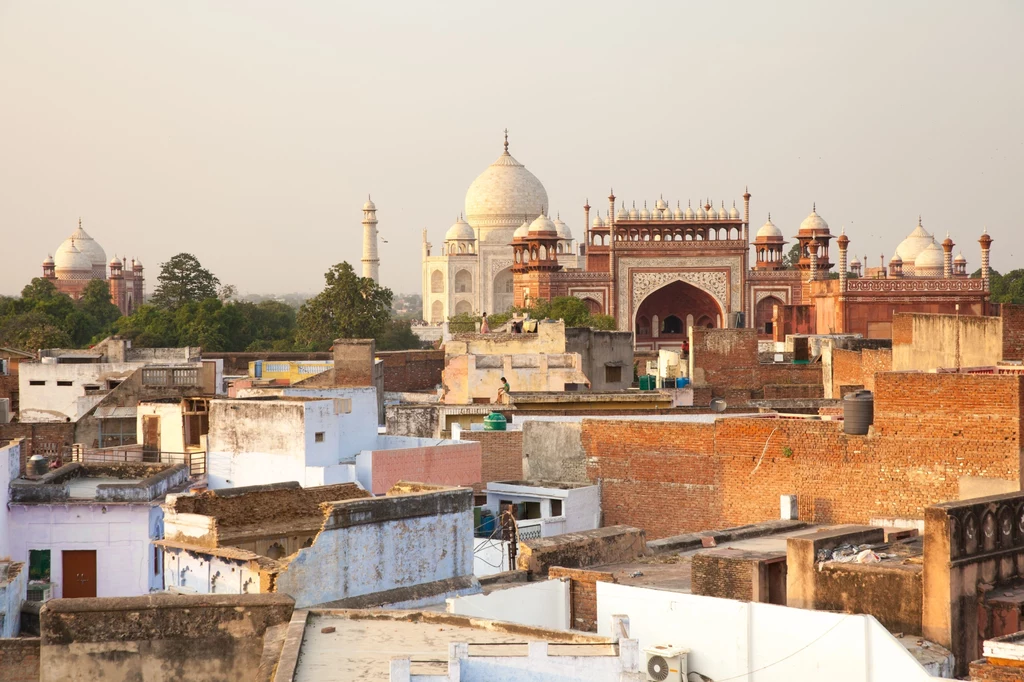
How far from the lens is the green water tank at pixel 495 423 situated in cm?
1737

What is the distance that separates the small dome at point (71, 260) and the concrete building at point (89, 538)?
66582mm

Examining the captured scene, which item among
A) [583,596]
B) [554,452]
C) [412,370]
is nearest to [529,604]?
[583,596]

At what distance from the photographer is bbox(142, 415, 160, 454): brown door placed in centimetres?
1650

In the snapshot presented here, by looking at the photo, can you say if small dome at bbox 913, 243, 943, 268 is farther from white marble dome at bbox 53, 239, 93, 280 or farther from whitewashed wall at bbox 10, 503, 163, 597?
whitewashed wall at bbox 10, 503, 163, 597

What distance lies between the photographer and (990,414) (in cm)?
1180

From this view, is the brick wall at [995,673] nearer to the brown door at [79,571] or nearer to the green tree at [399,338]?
the brown door at [79,571]

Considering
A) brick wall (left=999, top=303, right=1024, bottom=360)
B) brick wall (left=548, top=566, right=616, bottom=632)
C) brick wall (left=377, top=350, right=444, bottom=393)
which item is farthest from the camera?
brick wall (left=377, top=350, right=444, bottom=393)

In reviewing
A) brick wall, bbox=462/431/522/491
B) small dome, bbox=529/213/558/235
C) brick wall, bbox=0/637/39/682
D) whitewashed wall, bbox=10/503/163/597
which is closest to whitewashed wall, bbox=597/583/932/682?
brick wall, bbox=0/637/39/682

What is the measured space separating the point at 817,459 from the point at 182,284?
1840 inches

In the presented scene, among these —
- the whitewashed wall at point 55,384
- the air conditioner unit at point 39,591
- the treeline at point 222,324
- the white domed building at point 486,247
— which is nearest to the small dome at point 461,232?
the white domed building at point 486,247

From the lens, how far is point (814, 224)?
52844 millimetres

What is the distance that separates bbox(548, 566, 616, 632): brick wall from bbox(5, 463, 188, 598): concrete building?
4570mm

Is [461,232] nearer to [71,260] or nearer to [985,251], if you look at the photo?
[71,260]

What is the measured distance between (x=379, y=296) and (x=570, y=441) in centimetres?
3279
